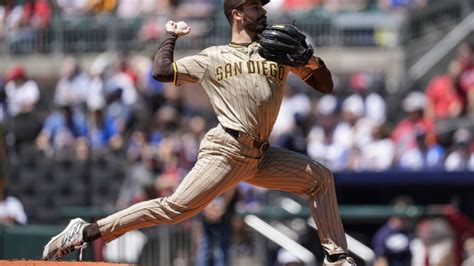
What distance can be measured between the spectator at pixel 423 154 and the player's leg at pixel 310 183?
7.26 meters

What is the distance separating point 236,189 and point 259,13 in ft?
17.0

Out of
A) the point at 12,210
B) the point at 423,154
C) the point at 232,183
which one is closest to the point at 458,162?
the point at 423,154

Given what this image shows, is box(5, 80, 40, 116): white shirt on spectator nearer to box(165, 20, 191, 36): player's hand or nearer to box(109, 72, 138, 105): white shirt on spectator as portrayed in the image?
box(109, 72, 138, 105): white shirt on spectator

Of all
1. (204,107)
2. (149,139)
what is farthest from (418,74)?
(149,139)

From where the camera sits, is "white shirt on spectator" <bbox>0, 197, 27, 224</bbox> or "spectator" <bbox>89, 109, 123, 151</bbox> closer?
"white shirt on spectator" <bbox>0, 197, 27, 224</bbox>

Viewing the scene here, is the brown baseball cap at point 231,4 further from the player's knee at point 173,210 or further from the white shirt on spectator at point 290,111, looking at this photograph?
the white shirt on spectator at point 290,111

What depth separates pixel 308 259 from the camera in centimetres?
1497

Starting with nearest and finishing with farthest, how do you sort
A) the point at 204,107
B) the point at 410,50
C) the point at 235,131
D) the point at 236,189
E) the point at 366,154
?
the point at 235,131 → the point at 236,189 → the point at 366,154 → the point at 204,107 → the point at 410,50

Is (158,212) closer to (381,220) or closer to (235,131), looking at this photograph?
(235,131)

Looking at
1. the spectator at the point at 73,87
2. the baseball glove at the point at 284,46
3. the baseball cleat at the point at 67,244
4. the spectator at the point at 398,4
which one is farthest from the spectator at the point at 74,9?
the baseball glove at the point at 284,46

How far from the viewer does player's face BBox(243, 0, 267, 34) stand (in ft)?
31.1

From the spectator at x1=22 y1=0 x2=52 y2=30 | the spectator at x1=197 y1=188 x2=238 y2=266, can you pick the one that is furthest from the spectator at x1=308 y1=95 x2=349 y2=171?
the spectator at x1=22 y1=0 x2=52 y2=30

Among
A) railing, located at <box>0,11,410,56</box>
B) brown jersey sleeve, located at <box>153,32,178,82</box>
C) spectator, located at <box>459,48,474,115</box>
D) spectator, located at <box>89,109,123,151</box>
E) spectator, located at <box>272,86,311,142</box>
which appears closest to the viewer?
brown jersey sleeve, located at <box>153,32,178,82</box>

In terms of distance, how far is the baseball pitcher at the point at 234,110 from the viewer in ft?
30.8
